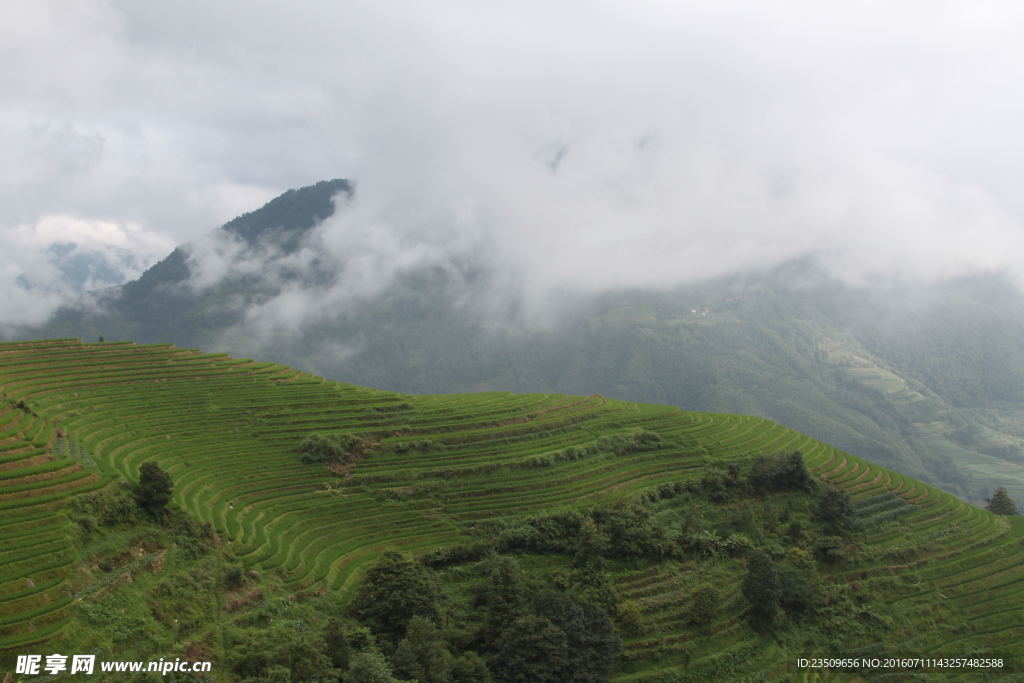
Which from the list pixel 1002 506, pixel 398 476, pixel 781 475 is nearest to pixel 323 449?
pixel 398 476

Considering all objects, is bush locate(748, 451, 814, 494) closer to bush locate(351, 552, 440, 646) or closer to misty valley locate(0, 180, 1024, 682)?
misty valley locate(0, 180, 1024, 682)

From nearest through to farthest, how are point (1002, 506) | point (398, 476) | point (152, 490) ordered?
1. point (152, 490)
2. point (398, 476)
3. point (1002, 506)

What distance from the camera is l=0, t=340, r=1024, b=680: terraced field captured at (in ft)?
128

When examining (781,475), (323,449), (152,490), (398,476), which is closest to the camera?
(152,490)

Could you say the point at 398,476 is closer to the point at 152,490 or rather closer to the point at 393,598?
the point at 393,598

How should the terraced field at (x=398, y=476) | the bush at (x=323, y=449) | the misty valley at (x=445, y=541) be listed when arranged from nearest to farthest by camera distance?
the misty valley at (x=445, y=541) → the terraced field at (x=398, y=476) → the bush at (x=323, y=449)

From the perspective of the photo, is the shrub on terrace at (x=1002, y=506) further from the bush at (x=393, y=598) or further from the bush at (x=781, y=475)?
the bush at (x=393, y=598)

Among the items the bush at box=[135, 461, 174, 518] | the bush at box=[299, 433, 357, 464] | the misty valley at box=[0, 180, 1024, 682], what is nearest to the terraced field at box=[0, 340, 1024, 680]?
the misty valley at box=[0, 180, 1024, 682]

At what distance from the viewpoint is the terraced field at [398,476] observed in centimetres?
3906

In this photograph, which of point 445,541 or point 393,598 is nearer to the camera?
point 393,598

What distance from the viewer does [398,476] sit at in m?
52.0

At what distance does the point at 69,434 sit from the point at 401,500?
79.8ft

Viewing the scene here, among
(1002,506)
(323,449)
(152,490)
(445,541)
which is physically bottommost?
(1002,506)

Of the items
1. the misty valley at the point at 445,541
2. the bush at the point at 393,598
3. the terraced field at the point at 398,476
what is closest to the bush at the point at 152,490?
the misty valley at the point at 445,541
